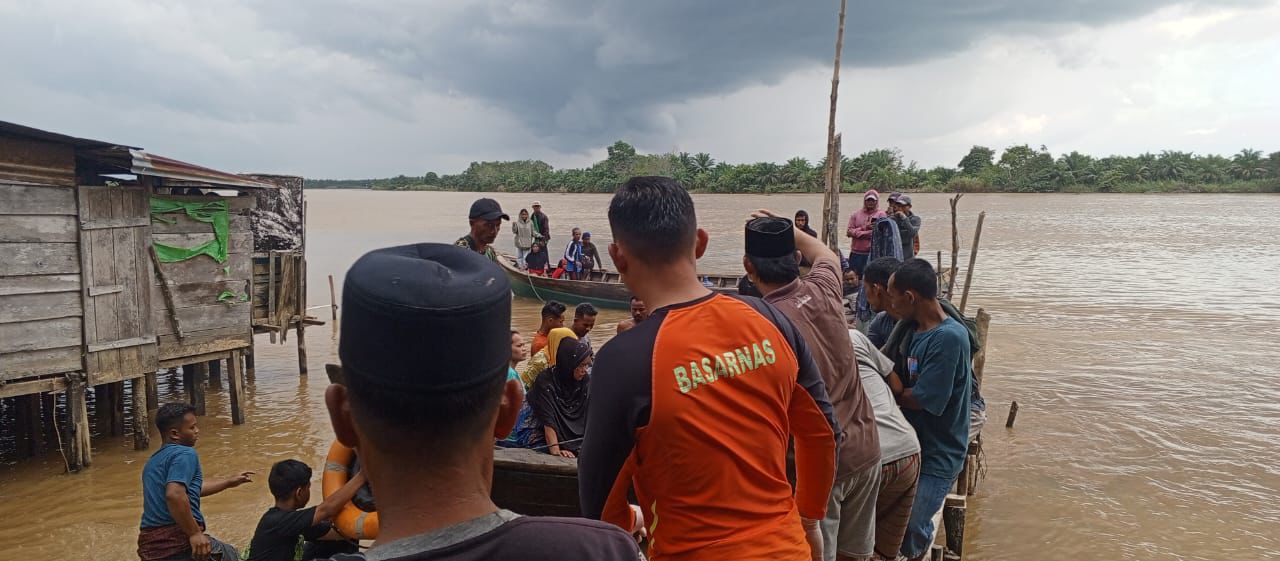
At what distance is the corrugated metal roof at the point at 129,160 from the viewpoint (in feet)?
24.5

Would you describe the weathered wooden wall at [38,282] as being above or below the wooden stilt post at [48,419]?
above

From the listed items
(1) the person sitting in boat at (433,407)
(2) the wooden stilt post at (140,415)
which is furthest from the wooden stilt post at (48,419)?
(1) the person sitting in boat at (433,407)

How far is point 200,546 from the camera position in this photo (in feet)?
15.0

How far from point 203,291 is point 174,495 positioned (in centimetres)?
546

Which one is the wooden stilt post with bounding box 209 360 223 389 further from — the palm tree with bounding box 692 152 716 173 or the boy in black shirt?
the palm tree with bounding box 692 152 716 173

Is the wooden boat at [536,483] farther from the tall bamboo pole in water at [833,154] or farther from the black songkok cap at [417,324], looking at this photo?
the tall bamboo pole in water at [833,154]

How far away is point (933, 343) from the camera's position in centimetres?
382

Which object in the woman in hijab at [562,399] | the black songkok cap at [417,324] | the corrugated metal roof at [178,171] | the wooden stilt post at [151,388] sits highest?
the corrugated metal roof at [178,171]

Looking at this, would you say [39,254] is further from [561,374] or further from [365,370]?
[365,370]

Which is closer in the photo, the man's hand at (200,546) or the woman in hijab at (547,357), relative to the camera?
the man's hand at (200,546)

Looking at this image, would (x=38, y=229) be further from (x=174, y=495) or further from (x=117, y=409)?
(x=174, y=495)

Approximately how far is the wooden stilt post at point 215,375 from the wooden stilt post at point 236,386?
7.66 ft

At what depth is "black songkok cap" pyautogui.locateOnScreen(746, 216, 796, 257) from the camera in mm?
2705

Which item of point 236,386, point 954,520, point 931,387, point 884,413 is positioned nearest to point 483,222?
point 884,413
